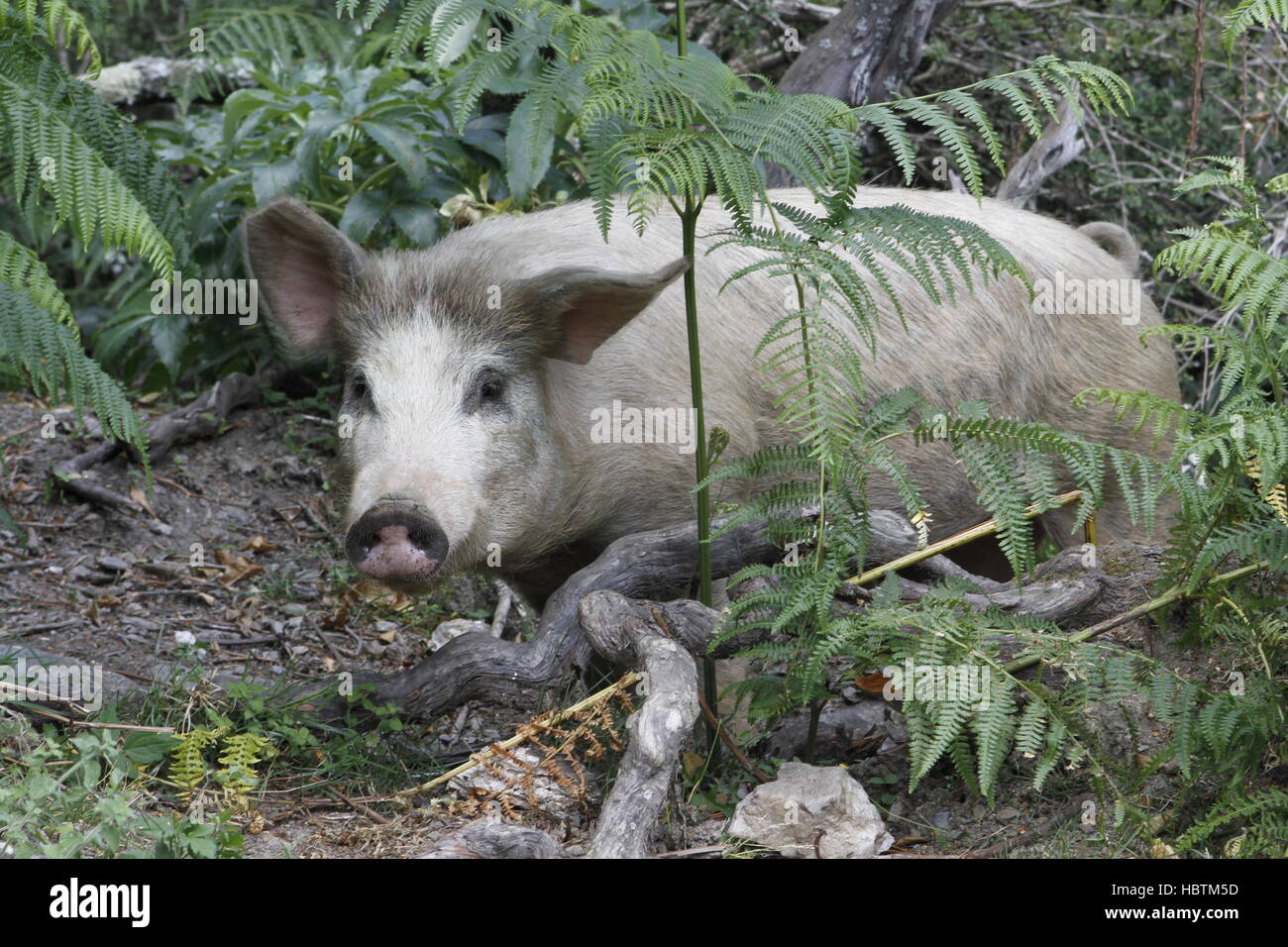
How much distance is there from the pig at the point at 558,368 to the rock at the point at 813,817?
1.23 metres

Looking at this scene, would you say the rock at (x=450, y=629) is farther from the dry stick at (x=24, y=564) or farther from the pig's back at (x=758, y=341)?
the dry stick at (x=24, y=564)

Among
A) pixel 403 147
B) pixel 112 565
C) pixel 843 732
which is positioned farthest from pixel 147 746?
pixel 403 147

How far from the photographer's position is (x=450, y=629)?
5.62m

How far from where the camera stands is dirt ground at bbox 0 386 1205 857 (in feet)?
11.7

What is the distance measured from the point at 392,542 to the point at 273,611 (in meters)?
1.86

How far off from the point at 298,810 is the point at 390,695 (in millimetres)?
543

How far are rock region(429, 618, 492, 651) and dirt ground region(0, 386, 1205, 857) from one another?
0.29 ft

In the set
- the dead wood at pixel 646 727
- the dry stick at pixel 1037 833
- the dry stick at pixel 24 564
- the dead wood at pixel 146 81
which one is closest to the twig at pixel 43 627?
the dry stick at pixel 24 564

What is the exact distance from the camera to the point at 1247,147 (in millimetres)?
7246

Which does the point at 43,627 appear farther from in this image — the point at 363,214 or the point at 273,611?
the point at 363,214

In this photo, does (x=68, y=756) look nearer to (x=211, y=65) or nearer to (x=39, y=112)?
(x=39, y=112)

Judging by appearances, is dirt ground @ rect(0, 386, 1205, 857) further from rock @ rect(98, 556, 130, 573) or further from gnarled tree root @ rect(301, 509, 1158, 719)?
gnarled tree root @ rect(301, 509, 1158, 719)

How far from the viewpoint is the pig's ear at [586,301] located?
13.6 feet
